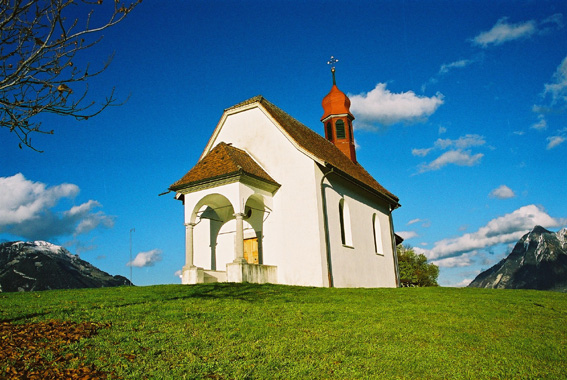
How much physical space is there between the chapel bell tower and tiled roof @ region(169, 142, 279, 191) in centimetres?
1082

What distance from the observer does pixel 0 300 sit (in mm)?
11242

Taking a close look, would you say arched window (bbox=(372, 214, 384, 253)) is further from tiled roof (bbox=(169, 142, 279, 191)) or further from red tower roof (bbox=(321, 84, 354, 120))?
tiled roof (bbox=(169, 142, 279, 191))

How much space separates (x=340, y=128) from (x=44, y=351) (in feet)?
81.0

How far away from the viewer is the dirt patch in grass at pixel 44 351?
18.1ft

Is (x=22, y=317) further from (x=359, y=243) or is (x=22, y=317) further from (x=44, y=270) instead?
(x=44, y=270)

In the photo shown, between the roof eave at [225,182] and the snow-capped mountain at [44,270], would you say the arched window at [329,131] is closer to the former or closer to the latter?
the roof eave at [225,182]

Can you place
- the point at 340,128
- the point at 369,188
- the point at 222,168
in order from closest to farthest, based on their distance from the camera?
1. the point at 222,168
2. the point at 369,188
3. the point at 340,128

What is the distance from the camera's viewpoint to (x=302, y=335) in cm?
805

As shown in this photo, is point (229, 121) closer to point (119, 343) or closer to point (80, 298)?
point (80, 298)

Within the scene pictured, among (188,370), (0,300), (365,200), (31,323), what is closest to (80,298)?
(0,300)

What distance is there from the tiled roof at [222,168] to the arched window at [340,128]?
10958mm

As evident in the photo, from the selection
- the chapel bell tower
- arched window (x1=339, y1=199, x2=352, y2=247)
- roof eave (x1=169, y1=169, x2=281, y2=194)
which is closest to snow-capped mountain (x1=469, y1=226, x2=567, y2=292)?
the chapel bell tower

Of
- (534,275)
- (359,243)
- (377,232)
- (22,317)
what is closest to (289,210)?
(359,243)

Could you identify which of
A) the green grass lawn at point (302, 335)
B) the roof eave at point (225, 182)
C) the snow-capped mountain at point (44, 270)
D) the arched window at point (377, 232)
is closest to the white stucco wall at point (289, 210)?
the roof eave at point (225, 182)
